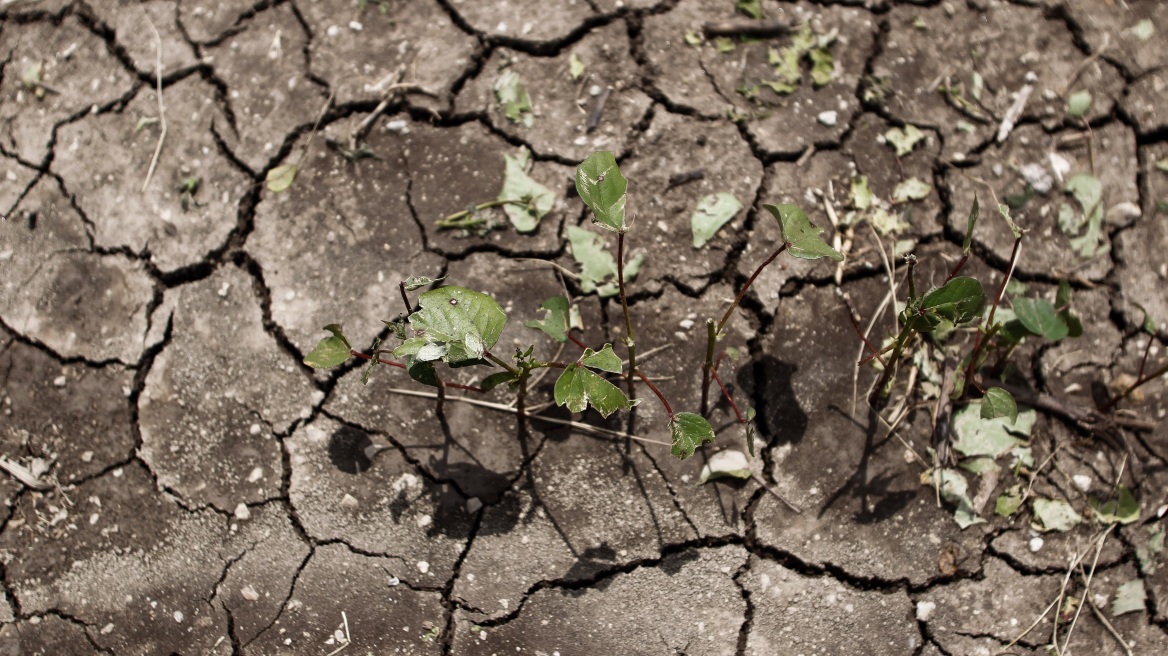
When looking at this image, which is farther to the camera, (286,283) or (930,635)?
(286,283)

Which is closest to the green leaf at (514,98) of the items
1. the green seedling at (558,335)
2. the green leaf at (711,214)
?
the green leaf at (711,214)

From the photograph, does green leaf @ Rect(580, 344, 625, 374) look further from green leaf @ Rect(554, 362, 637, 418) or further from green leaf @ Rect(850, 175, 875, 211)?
green leaf @ Rect(850, 175, 875, 211)

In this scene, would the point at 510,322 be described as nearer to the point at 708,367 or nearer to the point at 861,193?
the point at 708,367

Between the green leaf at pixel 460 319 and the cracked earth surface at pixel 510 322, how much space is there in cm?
47

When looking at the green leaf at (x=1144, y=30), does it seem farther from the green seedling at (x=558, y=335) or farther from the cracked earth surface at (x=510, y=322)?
the green seedling at (x=558, y=335)

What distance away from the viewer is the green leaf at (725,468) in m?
2.48

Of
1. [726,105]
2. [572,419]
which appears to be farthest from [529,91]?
[572,419]

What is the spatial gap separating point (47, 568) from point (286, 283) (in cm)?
111

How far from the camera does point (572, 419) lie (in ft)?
8.27

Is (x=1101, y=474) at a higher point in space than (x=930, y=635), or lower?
higher

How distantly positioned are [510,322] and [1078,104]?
2.20 m

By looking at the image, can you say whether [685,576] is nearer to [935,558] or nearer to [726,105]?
[935,558]

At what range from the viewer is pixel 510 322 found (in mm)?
2596

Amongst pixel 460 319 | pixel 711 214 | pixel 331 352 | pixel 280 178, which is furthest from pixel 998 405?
pixel 280 178
